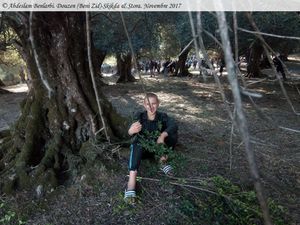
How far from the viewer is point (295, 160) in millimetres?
5492

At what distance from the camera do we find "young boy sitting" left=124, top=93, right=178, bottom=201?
12.6 feet

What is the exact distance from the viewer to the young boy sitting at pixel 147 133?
385 centimetres

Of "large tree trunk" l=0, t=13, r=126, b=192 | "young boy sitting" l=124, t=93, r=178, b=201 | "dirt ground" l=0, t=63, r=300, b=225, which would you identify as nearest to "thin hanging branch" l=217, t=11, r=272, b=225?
"dirt ground" l=0, t=63, r=300, b=225

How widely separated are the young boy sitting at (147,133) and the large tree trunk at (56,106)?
2.05 feet

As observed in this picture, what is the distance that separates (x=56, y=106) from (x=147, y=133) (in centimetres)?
126

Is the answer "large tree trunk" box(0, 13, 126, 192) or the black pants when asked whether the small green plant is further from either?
"large tree trunk" box(0, 13, 126, 192)

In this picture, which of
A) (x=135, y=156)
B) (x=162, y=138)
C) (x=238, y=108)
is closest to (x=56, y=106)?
(x=135, y=156)

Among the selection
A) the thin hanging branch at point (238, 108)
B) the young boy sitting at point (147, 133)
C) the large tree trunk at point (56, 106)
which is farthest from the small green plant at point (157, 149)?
the thin hanging branch at point (238, 108)

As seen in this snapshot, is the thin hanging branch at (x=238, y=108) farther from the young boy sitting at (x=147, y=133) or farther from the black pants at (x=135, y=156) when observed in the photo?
the black pants at (x=135, y=156)

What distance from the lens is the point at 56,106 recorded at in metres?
4.60

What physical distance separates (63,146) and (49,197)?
2.37 ft

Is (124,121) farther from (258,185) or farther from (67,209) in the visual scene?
(258,185)

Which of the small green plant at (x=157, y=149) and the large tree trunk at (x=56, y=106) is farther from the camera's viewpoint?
the large tree trunk at (x=56, y=106)

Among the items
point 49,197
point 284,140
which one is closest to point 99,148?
point 49,197
